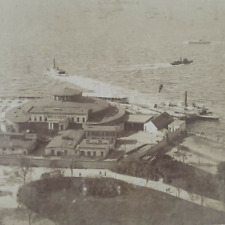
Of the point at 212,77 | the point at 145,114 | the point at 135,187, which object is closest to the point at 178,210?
the point at 135,187

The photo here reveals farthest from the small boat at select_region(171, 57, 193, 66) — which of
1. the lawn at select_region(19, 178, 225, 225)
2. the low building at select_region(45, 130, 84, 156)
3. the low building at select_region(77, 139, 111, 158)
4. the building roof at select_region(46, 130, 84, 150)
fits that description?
the lawn at select_region(19, 178, 225, 225)

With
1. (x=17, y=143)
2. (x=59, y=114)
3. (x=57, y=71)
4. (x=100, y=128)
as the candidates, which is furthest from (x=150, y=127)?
(x=57, y=71)

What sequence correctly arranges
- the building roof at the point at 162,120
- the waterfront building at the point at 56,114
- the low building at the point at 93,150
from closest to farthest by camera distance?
1. the low building at the point at 93,150
2. the waterfront building at the point at 56,114
3. the building roof at the point at 162,120

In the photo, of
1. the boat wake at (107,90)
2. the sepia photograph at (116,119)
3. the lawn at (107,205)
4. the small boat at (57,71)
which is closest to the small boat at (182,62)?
the sepia photograph at (116,119)

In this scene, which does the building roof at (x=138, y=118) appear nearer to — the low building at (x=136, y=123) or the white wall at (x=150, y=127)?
the low building at (x=136, y=123)

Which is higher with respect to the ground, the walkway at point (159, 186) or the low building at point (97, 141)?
the low building at point (97, 141)

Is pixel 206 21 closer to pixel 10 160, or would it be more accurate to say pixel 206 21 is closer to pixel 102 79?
pixel 102 79

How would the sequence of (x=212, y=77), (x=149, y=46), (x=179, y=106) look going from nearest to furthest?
(x=179, y=106) < (x=212, y=77) < (x=149, y=46)
